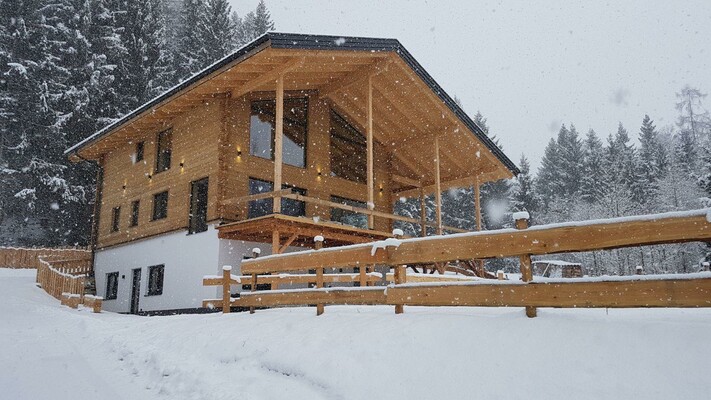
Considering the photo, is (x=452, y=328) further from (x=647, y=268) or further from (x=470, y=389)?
(x=647, y=268)

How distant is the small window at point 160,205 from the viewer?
1845 centimetres

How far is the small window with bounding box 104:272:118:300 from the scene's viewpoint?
20812 mm

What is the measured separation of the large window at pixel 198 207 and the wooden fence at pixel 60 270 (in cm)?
369

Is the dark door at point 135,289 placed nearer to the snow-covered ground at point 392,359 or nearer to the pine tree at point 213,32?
the snow-covered ground at point 392,359

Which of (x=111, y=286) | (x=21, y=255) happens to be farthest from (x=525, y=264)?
(x=21, y=255)

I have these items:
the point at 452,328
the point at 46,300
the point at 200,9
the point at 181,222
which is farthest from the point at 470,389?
the point at 200,9

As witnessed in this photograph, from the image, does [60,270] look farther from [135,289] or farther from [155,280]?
[155,280]

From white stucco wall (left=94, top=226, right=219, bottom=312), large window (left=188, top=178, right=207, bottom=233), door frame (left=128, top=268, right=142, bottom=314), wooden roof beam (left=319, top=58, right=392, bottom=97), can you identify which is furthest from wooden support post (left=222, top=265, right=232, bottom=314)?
door frame (left=128, top=268, right=142, bottom=314)

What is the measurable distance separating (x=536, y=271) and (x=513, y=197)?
10950 millimetres

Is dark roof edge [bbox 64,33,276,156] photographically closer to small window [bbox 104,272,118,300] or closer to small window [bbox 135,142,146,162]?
small window [bbox 135,142,146,162]

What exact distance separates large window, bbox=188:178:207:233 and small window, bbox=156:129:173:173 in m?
2.66

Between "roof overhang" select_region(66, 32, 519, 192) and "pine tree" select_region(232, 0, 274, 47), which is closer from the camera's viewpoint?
"roof overhang" select_region(66, 32, 519, 192)

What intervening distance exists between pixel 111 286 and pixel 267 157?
33.5ft

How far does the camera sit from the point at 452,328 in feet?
17.2
